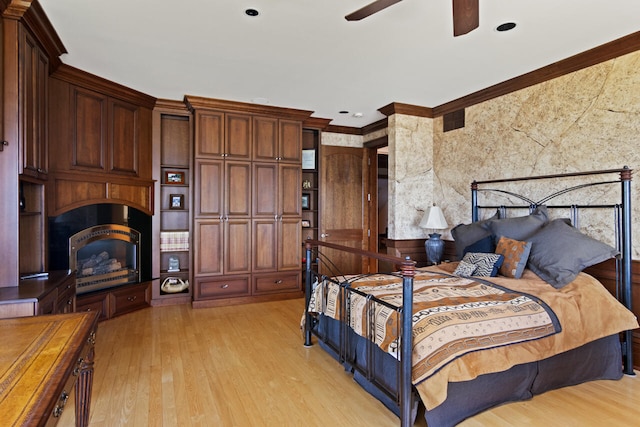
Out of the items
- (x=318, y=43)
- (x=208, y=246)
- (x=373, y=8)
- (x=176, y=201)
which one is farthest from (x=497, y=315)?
(x=176, y=201)

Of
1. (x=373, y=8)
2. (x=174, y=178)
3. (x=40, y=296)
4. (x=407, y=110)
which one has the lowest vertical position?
(x=40, y=296)

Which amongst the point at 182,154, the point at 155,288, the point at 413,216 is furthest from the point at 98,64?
the point at 413,216

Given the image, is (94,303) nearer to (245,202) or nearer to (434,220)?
(245,202)

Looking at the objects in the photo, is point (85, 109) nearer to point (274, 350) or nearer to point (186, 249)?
point (186, 249)

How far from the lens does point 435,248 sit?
14.1ft

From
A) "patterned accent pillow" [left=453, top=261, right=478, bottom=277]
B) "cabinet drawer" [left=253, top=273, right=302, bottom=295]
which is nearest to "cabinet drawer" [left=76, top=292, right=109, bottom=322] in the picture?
"cabinet drawer" [left=253, top=273, right=302, bottom=295]

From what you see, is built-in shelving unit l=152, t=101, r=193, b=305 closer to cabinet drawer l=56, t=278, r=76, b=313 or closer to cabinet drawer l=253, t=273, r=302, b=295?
cabinet drawer l=253, t=273, r=302, b=295

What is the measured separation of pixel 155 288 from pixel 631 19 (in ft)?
17.5

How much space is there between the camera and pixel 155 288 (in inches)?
181

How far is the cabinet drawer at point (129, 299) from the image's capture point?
13.3 feet

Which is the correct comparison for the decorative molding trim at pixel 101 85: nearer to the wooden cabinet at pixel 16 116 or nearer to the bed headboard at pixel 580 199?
the wooden cabinet at pixel 16 116

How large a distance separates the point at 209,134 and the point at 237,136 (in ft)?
1.17

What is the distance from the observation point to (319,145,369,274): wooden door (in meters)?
5.74

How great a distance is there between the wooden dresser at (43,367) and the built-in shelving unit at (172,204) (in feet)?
10.3
